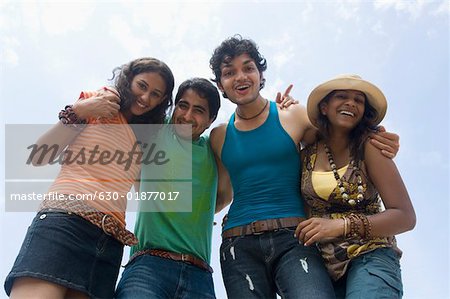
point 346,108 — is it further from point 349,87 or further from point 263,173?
point 263,173

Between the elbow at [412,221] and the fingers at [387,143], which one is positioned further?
the fingers at [387,143]

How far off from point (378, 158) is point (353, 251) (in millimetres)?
724

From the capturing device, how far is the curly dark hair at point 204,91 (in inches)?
172

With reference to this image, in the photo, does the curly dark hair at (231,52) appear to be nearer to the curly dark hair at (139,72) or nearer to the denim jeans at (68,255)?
the curly dark hair at (139,72)

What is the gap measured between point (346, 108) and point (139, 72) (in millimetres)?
1831

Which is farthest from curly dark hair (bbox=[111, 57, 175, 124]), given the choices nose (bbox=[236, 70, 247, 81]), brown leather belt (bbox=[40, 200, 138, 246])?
brown leather belt (bbox=[40, 200, 138, 246])

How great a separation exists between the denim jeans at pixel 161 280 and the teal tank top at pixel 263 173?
1.58 feet

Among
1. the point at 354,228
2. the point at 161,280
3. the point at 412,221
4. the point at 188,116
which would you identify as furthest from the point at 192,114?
the point at 412,221

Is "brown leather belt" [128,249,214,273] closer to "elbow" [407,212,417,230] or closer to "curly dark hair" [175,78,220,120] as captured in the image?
"curly dark hair" [175,78,220,120]

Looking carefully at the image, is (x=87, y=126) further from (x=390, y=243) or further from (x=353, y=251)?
(x=390, y=243)

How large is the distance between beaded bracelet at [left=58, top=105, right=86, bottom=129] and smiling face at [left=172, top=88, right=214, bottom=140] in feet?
3.45

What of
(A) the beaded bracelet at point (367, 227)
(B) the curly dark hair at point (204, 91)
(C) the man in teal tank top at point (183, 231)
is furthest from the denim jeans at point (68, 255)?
(A) the beaded bracelet at point (367, 227)

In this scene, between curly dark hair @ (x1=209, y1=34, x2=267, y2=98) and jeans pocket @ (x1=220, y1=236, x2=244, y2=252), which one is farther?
curly dark hair @ (x1=209, y1=34, x2=267, y2=98)

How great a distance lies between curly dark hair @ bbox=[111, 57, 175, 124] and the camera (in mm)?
3939
